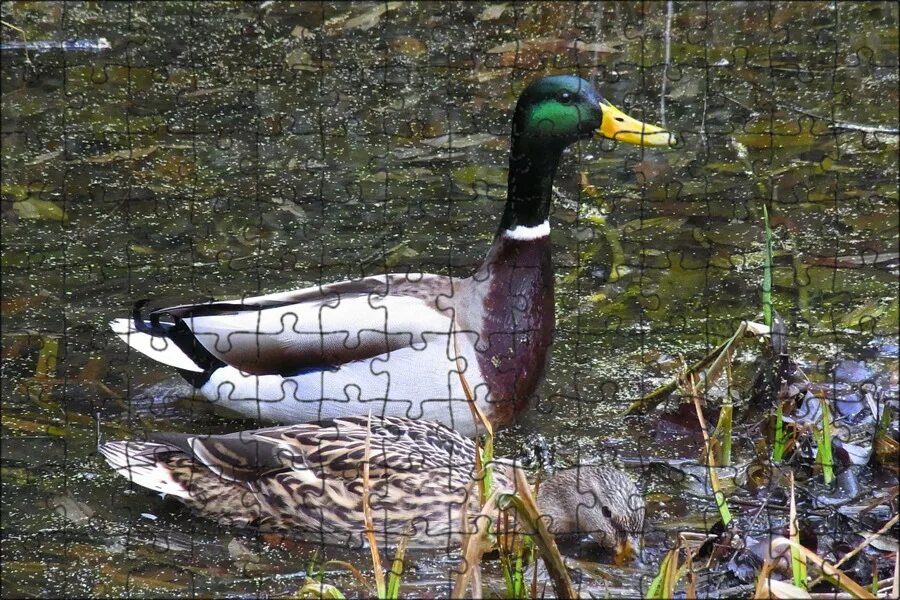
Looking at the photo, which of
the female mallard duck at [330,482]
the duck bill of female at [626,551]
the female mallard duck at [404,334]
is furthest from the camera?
the female mallard duck at [404,334]

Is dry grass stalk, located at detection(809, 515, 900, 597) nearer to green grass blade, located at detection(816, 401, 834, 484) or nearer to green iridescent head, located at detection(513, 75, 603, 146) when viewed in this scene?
green grass blade, located at detection(816, 401, 834, 484)

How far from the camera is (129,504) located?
514 centimetres

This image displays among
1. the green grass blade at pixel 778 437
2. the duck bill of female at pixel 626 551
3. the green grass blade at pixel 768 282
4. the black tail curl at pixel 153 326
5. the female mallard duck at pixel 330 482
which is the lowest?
the duck bill of female at pixel 626 551

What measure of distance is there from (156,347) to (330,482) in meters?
1.22

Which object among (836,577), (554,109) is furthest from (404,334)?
(836,577)

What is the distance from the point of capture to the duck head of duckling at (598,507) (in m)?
4.77

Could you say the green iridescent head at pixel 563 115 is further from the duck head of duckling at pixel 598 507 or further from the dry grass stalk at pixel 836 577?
the dry grass stalk at pixel 836 577

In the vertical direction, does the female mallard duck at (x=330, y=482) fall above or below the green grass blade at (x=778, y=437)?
below

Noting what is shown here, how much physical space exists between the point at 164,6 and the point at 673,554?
270 inches

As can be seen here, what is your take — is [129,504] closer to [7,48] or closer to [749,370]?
[749,370]

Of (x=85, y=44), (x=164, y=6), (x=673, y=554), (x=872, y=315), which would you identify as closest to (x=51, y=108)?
(x=85, y=44)
